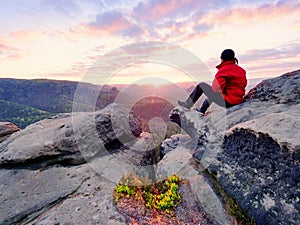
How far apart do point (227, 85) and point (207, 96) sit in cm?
100

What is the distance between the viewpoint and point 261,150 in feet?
18.3

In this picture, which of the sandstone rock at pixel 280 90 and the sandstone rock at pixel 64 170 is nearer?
the sandstone rock at pixel 64 170

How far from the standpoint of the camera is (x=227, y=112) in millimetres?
8500

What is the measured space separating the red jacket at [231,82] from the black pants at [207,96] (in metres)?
0.21

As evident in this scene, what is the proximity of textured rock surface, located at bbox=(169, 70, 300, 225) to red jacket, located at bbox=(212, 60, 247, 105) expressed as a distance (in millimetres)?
479

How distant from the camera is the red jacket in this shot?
8453mm

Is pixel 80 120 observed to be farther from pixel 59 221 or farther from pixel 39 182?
pixel 59 221

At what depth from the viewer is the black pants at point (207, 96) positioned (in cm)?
895

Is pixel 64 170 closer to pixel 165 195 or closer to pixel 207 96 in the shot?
pixel 165 195

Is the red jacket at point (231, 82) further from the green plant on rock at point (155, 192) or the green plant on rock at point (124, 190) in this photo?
the green plant on rock at point (124, 190)

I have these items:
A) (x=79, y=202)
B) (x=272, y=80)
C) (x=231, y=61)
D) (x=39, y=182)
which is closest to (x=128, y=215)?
(x=79, y=202)

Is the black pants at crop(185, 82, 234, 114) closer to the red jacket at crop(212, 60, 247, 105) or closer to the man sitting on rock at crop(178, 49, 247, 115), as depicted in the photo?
the man sitting on rock at crop(178, 49, 247, 115)

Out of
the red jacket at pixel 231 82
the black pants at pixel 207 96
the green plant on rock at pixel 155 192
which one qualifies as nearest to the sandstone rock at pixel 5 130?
the green plant on rock at pixel 155 192

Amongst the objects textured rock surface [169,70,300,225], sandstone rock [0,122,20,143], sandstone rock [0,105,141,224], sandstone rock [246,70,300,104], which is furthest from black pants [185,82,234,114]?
sandstone rock [0,122,20,143]
